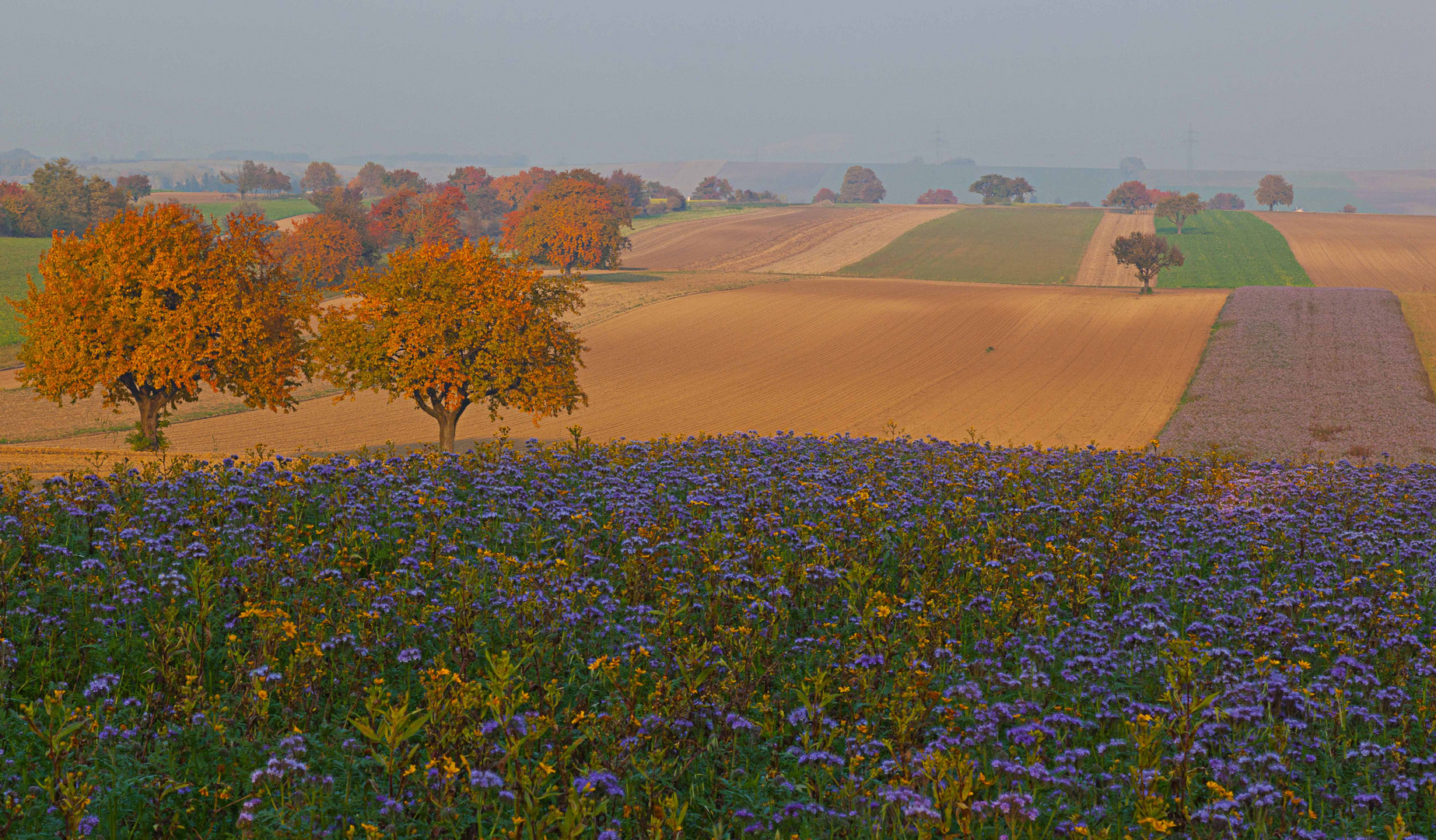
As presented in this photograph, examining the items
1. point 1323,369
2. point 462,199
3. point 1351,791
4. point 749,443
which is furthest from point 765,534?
point 462,199

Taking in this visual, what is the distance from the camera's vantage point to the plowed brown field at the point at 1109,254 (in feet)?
309

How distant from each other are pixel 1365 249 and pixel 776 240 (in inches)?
2825

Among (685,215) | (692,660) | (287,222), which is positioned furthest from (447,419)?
(685,215)

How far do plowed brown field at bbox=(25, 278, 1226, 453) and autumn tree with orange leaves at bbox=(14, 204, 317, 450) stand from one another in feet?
14.1

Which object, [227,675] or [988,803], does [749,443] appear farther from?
[988,803]

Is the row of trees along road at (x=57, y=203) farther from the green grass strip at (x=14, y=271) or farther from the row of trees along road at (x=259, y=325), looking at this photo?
the row of trees along road at (x=259, y=325)

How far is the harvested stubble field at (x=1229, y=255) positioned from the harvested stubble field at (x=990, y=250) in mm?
11177

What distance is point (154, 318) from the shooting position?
100 feet

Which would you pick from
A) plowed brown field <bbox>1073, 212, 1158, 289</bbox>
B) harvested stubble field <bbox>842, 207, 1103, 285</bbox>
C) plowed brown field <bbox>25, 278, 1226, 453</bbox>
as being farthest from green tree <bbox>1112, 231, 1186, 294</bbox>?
harvested stubble field <bbox>842, 207, 1103, 285</bbox>

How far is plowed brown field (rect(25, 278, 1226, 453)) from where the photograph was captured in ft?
136

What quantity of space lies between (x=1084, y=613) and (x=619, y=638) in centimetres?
512

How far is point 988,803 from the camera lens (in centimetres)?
566

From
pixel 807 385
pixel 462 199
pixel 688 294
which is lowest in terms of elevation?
pixel 807 385

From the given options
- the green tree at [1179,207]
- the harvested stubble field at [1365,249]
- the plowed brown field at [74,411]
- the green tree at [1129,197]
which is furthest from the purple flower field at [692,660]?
the green tree at [1129,197]
